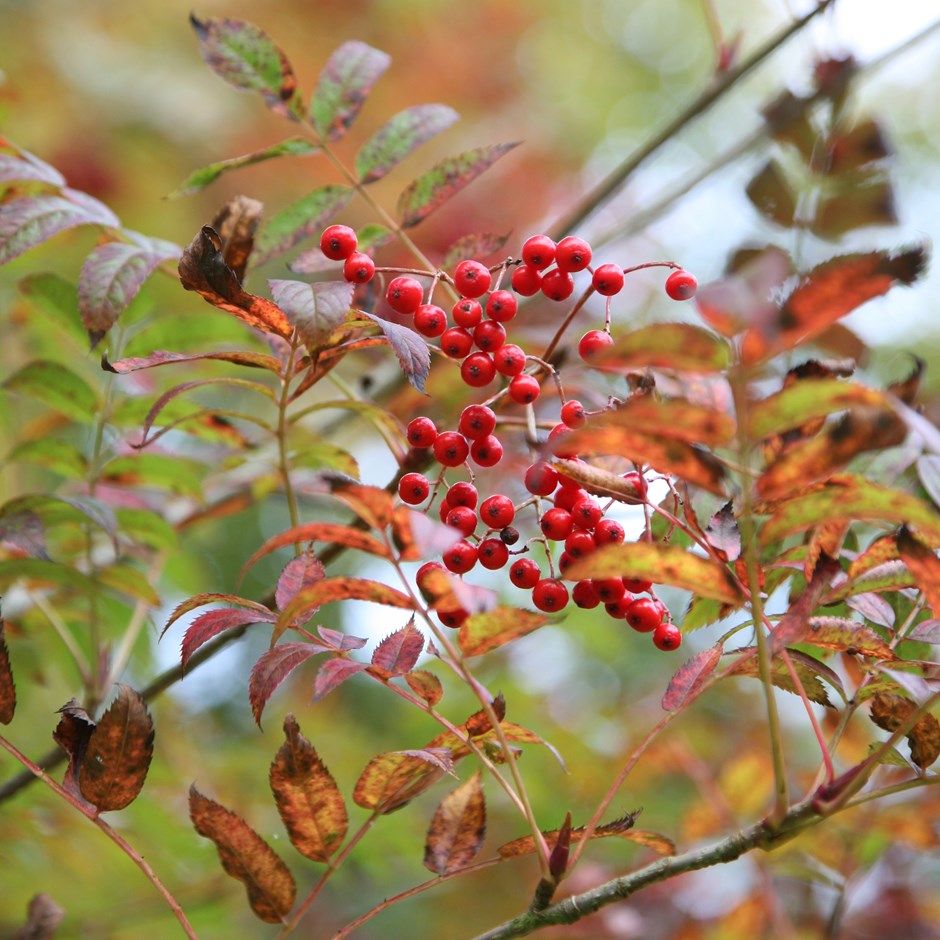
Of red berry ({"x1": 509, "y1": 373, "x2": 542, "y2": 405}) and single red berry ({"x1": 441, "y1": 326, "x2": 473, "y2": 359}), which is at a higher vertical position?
single red berry ({"x1": 441, "y1": 326, "x2": 473, "y2": 359})

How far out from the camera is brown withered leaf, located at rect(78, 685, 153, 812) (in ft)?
2.72

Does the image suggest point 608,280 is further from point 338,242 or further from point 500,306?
point 338,242

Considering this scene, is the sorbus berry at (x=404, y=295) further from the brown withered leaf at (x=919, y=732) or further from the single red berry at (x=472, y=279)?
the brown withered leaf at (x=919, y=732)

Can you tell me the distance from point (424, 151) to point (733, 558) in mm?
3544

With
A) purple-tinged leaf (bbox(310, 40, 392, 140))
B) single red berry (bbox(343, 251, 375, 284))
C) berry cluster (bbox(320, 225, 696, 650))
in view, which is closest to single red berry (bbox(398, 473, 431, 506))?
berry cluster (bbox(320, 225, 696, 650))

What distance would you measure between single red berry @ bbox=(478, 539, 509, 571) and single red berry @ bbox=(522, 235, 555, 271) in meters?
0.29

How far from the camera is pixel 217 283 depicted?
846 mm

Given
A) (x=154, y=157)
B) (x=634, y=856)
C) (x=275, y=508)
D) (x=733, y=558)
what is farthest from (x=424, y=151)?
(x=733, y=558)

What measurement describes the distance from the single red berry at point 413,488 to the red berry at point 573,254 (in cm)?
26

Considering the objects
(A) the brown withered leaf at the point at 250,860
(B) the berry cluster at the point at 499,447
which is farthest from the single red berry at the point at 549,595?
(A) the brown withered leaf at the point at 250,860

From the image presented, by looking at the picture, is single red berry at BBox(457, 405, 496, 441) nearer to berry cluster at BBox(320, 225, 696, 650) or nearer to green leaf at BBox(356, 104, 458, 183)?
berry cluster at BBox(320, 225, 696, 650)

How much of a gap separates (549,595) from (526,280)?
33 centimetres

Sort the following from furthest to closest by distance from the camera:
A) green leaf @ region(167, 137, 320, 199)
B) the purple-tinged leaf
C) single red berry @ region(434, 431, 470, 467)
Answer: the purple-tinged leaf
green leaf @ region(167, 137, 320, 199)
single red berry @ region(434, 431, 470, 467)

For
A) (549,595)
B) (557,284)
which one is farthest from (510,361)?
(549,595)
